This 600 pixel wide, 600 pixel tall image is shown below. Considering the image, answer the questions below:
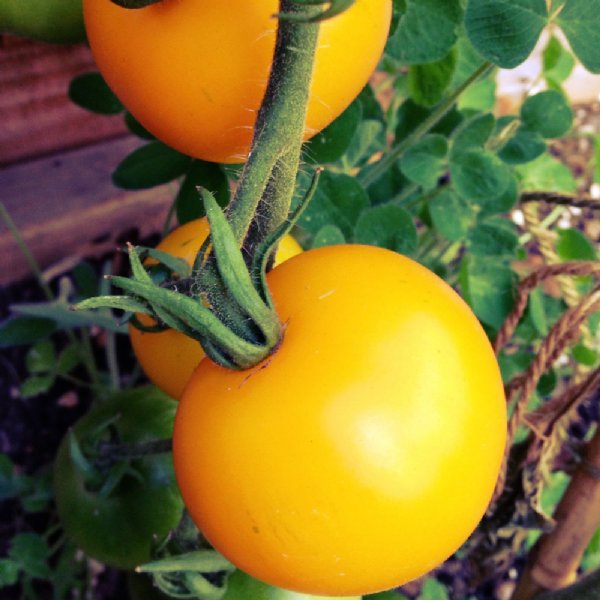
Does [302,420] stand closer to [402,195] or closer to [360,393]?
[360,393]

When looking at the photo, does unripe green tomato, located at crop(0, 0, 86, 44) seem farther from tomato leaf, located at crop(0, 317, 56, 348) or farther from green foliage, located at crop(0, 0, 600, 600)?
tomato leaf, located at crop(0, 317, 56, 348)

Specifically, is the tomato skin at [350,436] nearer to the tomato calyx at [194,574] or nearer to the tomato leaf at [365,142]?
the tomato calyx at [194,574]

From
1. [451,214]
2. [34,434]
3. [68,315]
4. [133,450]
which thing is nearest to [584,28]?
[451,214]

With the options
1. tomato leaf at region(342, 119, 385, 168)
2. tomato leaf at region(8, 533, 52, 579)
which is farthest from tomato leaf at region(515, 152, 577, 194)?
tomato leaf at region(8, 533, 52, 579)

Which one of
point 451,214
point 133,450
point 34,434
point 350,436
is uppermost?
point 350,436

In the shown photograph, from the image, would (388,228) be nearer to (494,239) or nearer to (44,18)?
(494,239)
